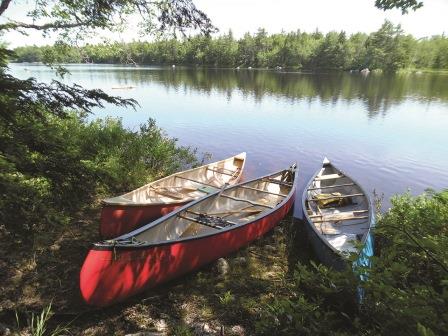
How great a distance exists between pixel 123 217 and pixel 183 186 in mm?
3161

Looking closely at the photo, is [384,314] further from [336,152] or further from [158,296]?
[336,152]

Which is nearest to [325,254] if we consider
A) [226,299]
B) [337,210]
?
[226,299]

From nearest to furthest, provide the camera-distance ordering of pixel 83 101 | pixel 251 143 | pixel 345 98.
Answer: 1. pixel 83 101
2. pixel 251 143
3. pixel 345 98

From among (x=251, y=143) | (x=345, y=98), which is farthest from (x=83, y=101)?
(x=345, y=98)

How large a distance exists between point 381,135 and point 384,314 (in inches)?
848

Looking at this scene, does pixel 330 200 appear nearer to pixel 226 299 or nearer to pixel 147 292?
pixel 226 299

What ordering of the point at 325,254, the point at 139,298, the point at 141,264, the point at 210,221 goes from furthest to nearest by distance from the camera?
the point at 210,221 < the point at 325,254 < the point at 139,298 < the point at 141,264

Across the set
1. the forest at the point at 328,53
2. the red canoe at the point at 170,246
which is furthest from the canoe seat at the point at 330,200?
the forest at the point at 328,53

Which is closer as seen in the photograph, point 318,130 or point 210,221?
point 210,221

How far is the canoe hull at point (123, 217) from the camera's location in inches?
301

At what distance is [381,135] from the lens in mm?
21797

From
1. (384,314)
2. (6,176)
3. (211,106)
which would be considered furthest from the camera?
(211,106)

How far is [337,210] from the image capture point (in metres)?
9.96

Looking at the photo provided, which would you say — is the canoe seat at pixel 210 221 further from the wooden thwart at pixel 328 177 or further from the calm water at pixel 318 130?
the wooden thwart at pixel 328 177
